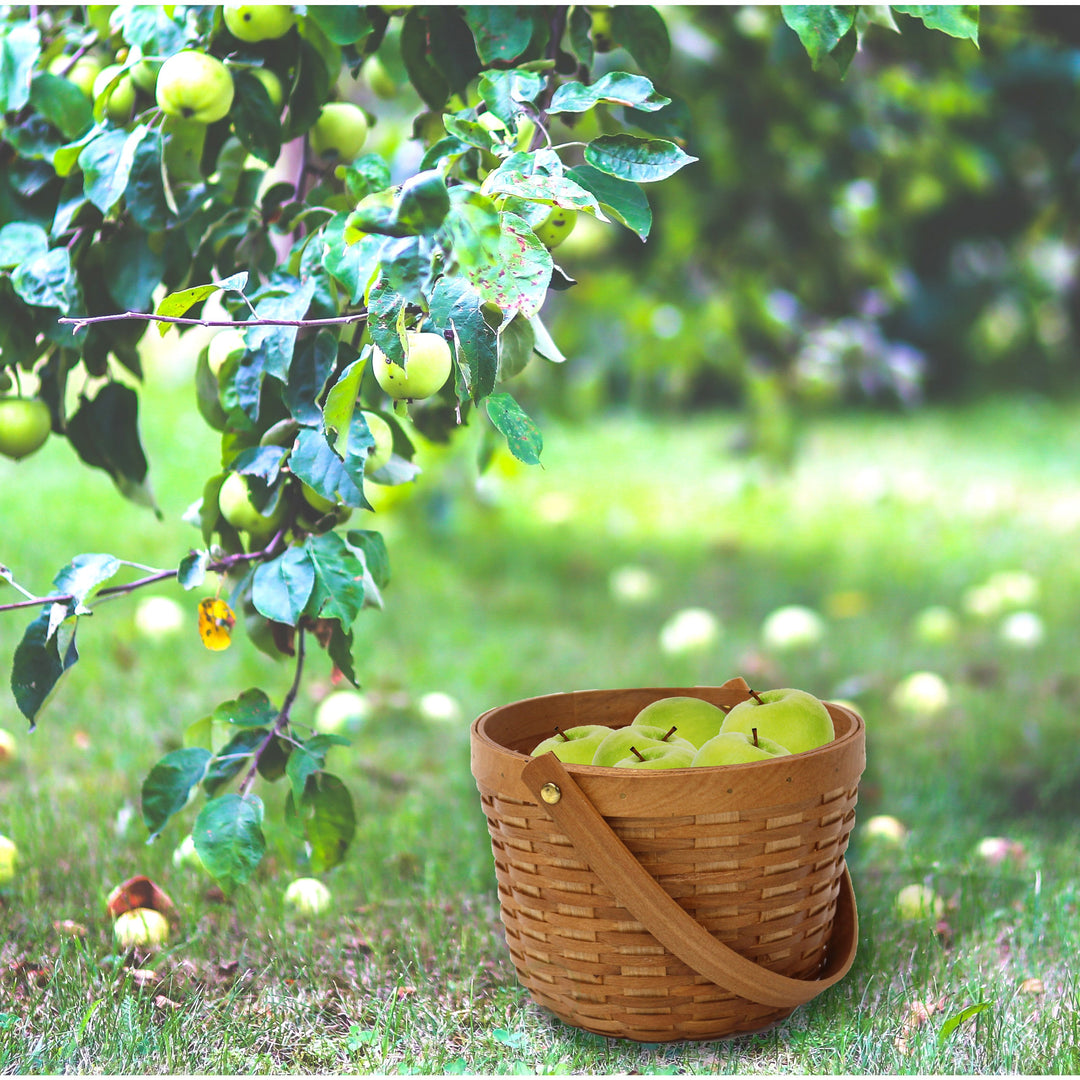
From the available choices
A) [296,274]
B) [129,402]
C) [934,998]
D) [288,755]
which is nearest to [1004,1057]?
→ [934,998]

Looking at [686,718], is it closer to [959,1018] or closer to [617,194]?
[959,1018]

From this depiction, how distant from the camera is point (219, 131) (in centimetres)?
121

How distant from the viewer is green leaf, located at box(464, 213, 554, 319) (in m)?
0.86

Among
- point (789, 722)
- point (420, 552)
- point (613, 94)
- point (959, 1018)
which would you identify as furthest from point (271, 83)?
point (420, 552)

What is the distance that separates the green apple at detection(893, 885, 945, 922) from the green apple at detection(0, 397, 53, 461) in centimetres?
114

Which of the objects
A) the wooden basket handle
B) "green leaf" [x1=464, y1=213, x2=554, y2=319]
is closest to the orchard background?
"green leaf" [x1=464, y1=213, x2=554, y2=319]

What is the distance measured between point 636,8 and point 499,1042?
1.05 meters

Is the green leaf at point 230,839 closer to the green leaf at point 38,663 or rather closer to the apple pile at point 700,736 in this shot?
the green leaf at point 38,663

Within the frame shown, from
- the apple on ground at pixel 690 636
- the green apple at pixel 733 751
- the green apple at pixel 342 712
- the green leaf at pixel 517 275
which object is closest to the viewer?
the green leaf at pixel 517 275

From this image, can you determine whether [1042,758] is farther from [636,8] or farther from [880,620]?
[636,8]

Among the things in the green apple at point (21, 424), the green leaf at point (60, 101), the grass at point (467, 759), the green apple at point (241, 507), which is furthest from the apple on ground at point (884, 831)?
the green leaf at point (60, 101)

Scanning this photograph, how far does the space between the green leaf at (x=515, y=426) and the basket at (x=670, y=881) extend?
0.90 feet

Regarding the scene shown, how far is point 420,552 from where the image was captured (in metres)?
3.33

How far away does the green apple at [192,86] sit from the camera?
1065 millimetres
